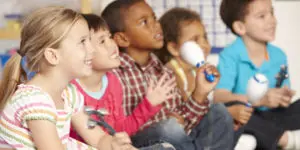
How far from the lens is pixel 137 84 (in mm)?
1637

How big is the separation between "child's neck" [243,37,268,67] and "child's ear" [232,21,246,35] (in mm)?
28

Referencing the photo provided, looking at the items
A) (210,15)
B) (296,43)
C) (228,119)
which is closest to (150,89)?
(228,119)

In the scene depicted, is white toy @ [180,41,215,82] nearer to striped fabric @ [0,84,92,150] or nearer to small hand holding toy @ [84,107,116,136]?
small hand holding toy @ [84,107,116,136]

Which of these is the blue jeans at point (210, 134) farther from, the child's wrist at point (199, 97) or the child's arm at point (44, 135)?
the child's arm at point (44, 135)

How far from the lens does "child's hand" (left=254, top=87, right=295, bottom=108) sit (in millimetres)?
1802

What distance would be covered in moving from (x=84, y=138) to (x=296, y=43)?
1.31 m

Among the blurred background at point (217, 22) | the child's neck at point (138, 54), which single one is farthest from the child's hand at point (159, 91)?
the blurred background at point (217, 22)

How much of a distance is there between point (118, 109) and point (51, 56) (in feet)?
1.19

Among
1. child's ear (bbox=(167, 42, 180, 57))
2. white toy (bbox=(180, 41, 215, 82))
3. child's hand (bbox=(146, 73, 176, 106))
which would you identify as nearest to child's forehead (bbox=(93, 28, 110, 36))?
child's hand (bbox=(146, 73, 176, 106))

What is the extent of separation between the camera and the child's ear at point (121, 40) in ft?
5.52

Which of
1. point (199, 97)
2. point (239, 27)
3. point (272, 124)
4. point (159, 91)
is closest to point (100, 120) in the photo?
point (159, 91)

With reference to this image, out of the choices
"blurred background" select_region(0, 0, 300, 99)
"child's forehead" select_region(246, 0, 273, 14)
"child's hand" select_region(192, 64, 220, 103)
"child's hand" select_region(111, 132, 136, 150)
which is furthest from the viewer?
"blurred background" select_region(0, 0, 300, 99)

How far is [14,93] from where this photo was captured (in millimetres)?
1219

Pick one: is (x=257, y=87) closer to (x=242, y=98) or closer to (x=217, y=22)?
(x=242, y=98)
